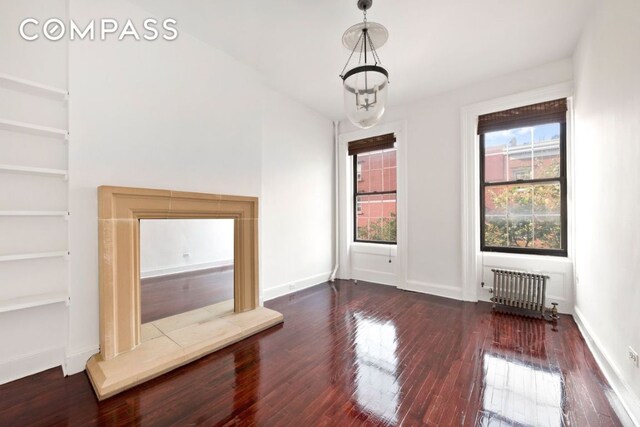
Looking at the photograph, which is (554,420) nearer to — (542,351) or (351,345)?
(542,351)

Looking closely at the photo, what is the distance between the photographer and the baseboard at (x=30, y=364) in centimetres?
195

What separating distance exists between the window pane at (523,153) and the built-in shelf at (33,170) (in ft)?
16.0

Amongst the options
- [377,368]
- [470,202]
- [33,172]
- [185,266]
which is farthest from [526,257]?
[33,172]

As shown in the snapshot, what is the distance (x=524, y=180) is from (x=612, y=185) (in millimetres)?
1670

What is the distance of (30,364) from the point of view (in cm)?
→ 204

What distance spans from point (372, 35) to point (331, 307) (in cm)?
314

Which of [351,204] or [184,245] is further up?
[351,204]

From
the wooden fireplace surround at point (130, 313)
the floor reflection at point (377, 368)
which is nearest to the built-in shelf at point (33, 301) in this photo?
the wooden fireplace surround at point (130, 313)

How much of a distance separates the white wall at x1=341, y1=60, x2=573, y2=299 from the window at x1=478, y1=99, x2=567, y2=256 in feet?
1.25

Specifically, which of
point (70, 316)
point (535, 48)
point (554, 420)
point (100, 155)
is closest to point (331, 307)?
point (554, 420)

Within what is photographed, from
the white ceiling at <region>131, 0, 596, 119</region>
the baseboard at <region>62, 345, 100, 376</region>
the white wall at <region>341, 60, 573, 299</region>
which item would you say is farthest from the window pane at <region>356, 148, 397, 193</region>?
the baseboard at <region>62, 345, 100, 376</region>

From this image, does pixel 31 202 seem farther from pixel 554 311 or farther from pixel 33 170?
pixel 554 311

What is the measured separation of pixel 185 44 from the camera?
2811 millimetres

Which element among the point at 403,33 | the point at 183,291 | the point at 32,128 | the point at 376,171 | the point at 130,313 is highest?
the point at 403,33
